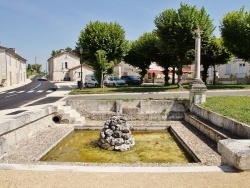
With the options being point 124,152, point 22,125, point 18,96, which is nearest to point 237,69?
point 18,96

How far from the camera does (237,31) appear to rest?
989 inches

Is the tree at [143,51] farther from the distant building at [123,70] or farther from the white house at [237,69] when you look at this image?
the distant building at [123,70]

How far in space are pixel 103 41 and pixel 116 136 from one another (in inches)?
902

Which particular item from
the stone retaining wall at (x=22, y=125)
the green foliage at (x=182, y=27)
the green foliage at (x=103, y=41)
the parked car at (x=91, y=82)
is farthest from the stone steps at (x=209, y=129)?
the parked car at (x=91, y=82)

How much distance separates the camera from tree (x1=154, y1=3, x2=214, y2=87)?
977 inches

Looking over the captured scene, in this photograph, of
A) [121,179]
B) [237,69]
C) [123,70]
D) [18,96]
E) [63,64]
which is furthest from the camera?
[123,70]

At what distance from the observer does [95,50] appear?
105ft

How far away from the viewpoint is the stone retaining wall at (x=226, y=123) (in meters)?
8.71

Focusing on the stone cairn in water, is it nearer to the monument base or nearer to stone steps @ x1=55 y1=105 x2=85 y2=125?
stone steps @ x1=55 y1=105 x2=85 y2=125

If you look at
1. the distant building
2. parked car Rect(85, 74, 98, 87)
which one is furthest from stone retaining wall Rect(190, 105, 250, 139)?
the distant building

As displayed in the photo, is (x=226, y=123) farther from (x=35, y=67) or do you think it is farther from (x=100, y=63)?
(x=35, y=67)

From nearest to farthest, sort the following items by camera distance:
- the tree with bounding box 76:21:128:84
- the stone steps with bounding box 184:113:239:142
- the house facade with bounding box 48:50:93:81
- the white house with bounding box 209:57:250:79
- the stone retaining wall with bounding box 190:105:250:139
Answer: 1. the stone retaining wall with bounding box 190:105:250:139
2. the stone steps with bounding box 184:113:239:142
3. the tree with bounding box 76:21:128:84
4. the white house with bounding box 209:57:250:79
5. the house facade with bounding box 48:50:93:81

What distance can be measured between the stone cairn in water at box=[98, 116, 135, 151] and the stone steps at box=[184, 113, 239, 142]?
119 inches

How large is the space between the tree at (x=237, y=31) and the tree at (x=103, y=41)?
11.7 meters
